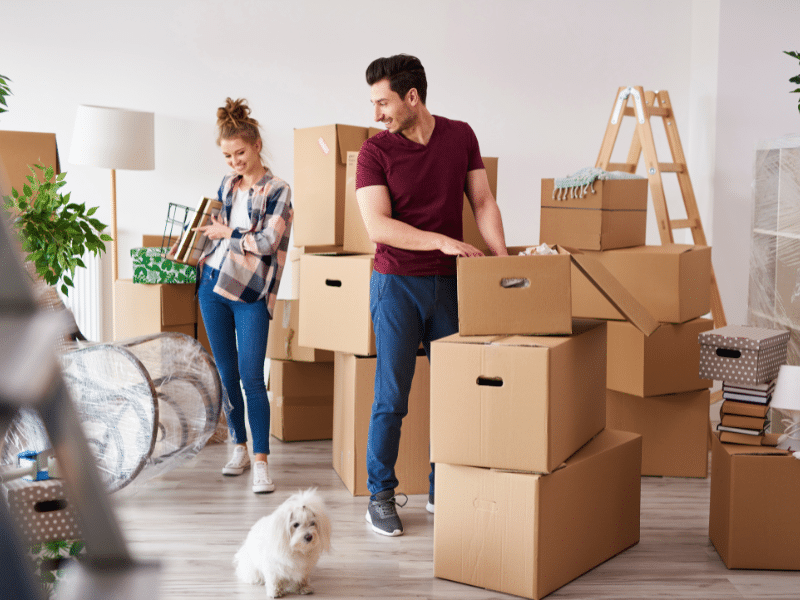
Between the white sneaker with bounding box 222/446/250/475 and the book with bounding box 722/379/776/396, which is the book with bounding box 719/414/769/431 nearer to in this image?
the book with bounding box 722/379/776/396

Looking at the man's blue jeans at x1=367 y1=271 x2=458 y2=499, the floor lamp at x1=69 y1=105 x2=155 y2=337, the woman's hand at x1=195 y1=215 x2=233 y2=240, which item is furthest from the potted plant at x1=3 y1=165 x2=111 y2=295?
the floor lamp at x1=69 y1=105 x2=155 y2=337

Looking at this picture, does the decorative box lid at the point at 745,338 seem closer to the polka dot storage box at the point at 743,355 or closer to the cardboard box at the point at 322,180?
the polka dot storage box at the point at 743,355

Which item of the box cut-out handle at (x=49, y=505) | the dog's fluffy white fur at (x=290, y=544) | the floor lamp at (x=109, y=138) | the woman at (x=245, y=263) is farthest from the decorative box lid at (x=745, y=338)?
the floor lamp at (x=109, y=138)

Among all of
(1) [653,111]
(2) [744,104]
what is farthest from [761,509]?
(2) [744,104]

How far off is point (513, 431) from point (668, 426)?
1.24 meters

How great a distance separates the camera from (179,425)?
2.56 metres

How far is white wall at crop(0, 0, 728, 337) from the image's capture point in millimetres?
3871

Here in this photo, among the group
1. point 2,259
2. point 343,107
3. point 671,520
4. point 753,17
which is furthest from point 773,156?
point 2,259

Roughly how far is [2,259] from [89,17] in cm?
395

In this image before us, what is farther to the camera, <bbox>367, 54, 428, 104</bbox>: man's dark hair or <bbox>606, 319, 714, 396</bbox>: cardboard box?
<bbox>606, 319, 714, 396</bbox>: cardboard box

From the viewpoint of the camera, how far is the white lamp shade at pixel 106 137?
344cm

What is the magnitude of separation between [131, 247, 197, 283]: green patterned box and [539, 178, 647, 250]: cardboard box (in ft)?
4.78

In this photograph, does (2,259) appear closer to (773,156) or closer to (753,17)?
(773,156)

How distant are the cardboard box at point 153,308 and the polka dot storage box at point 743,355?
80.6 inches
